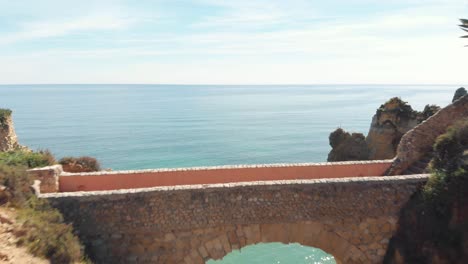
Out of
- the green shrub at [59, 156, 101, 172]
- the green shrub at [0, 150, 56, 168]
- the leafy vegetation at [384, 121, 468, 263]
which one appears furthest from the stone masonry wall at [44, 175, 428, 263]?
the green shrub at [59, 156, 101, 172]

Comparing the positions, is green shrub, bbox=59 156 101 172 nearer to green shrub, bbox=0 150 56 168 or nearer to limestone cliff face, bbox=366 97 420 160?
green shrub, bbox=0 150 56 168

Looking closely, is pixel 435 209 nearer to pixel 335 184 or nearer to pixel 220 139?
pixel 335 184

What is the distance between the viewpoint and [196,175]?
10141 mm

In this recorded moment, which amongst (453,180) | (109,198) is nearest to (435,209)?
(453,180)

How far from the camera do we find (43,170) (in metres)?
9.39

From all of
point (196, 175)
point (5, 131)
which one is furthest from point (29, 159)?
point (5, 131)

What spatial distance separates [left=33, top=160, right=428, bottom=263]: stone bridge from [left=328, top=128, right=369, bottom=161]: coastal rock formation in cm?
1316

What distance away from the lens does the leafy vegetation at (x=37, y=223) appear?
691 centimetres

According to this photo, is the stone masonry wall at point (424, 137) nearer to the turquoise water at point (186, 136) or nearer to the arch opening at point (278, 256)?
the arch opening at point (278, 256)

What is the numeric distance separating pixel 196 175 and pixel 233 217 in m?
2.31

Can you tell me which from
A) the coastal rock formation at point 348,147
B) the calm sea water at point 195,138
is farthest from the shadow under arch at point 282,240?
the coastal rock formation at point 348,147

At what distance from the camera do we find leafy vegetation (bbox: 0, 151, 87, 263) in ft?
22.7

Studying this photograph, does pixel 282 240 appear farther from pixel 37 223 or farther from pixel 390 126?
pixel 390 126

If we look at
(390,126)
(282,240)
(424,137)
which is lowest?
(282,240)
